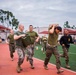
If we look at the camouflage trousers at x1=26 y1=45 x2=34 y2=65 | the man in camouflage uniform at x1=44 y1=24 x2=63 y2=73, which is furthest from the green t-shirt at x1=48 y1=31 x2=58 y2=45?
the camouflage trousers at x1=26 y1=45 x2=34 y2=65

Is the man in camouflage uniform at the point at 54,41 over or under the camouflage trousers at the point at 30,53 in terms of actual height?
over

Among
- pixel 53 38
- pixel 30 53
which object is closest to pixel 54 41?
pixel 53 38

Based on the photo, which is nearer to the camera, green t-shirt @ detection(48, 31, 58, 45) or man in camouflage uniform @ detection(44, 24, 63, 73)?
man in camouflage uniform @ detection(44, 24, 63, 73)

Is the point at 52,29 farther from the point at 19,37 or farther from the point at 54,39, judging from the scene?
the point at 19,37

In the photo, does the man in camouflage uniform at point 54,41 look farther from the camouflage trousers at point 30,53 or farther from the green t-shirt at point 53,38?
the camouflage trousers at point 30,53

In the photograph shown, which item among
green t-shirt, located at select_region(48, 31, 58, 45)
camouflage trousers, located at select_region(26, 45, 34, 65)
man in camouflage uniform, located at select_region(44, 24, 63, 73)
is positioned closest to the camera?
man in camouflage uniform, located at select_region(44, 24, 63, 73)

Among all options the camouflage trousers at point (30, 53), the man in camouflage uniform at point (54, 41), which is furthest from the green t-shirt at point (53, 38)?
the camouflage trousers at point (30, 53)

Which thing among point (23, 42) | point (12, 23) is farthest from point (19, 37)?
point (12, 23)

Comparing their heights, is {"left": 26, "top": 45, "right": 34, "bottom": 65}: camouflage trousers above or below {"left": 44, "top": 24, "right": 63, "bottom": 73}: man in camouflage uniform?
below

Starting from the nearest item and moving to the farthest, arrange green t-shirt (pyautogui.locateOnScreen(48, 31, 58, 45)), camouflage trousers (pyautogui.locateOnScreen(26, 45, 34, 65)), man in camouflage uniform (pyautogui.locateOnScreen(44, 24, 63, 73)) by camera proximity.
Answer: man in camouflage uniform (pyautogui.locateOnScreen(44, 24, 63, 73)) < green t-shirt (pyautogui.locateOnScreen(48, 31, 58, 45)) < camouflage trousers (pyautogui.locateOnScreen(26, 45, 34, 65))

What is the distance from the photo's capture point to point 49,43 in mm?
9914

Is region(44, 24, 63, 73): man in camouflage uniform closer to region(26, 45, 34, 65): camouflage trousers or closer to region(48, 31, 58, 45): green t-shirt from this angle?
region(48, 31, 58, 45): green t-shirt

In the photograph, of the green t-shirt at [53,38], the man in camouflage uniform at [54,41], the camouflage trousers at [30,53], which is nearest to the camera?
the man in camouflage uniform at [54,41]

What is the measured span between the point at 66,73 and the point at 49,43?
147 centimetres
